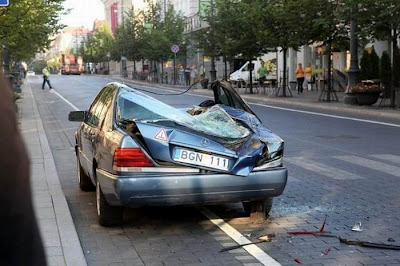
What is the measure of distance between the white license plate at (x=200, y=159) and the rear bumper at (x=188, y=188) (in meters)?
0.10

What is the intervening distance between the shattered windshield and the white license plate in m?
0.35

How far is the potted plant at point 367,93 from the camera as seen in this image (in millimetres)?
22297

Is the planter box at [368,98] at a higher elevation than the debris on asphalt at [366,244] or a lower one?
higher

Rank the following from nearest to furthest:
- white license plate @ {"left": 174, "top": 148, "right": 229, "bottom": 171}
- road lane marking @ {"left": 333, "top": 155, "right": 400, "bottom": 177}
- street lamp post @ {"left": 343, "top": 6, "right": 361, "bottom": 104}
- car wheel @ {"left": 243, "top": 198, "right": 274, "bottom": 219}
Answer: white license plate @ {"left": 174, "top": 148, "right": 229, "bottom": 171} → car wheel @ {"left": 243, "top": 198, "right": 274, "bottom": 219} → road lane marking @ {"left": 333, "top": 155, "right": 400, "bottom": 177} → street lamp post @ {"left": 343, "top": 6, "right": 361, "bottom": 104}

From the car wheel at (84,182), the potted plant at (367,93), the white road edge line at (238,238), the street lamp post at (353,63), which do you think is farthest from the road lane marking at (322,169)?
the street lamp post at (353,63)

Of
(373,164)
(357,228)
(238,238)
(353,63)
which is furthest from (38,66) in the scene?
(357,228)

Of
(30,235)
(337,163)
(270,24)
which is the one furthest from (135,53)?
(30,235)

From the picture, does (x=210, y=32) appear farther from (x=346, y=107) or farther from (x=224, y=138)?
(x=224, y=138)

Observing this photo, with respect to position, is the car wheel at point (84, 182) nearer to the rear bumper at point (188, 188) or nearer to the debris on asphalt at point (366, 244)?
the rear bumper at point (188, 188)

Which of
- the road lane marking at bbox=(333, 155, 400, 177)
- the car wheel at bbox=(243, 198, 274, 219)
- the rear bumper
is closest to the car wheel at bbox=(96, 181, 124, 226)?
the rear bumper

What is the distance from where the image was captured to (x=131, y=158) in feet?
18.8

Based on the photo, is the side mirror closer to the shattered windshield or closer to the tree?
the shattered windshield

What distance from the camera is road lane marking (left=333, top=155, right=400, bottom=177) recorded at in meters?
9.25

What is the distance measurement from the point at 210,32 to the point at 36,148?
28052 millimetres
